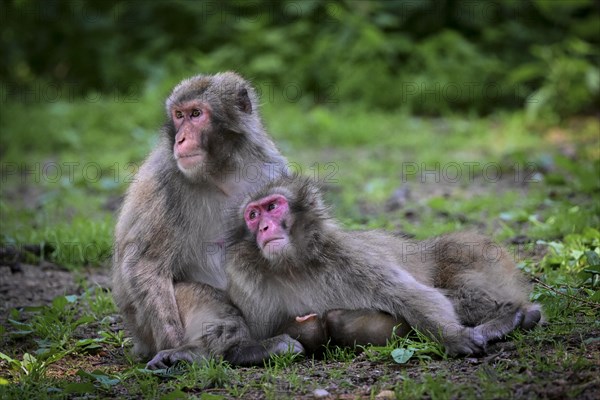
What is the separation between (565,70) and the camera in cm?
1094

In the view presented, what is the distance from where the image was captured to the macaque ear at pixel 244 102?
532cm

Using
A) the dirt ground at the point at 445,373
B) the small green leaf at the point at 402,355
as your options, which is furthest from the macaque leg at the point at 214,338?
the small green leaf at the point at 402,355

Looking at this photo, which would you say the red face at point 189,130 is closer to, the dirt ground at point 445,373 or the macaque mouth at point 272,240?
the macaque mouth at point 272,240

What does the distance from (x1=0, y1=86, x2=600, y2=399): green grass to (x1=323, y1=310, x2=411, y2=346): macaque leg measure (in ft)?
0.28

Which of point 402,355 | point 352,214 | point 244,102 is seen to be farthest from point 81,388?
point 352,214

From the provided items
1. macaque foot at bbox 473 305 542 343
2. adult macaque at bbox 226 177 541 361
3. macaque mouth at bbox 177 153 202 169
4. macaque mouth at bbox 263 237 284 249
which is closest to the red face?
macaque mouth at bbox 177 153 202 169

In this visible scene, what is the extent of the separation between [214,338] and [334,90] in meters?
7.73

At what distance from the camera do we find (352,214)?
7477 mm

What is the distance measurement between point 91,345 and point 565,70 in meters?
7.78

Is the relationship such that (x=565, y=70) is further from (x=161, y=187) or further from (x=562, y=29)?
(x=161, y=187)

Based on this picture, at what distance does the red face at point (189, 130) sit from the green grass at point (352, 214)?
1.14 meters

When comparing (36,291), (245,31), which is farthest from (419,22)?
(36,291)

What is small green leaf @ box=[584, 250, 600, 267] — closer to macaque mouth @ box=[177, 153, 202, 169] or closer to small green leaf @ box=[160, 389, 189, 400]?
macaque mouth @ box=[177, 153, 202, 169]

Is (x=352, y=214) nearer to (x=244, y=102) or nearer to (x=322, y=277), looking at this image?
(x=244, y=102)
